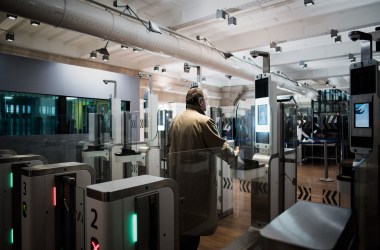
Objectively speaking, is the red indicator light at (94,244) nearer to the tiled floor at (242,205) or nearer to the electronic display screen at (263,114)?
the tiled floor at (242,205)

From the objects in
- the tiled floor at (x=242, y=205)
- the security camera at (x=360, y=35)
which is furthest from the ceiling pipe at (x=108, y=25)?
the security camera at (x=360, y=35)

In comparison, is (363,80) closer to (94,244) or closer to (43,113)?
(94,244)

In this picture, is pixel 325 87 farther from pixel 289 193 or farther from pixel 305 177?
pixel 289 193

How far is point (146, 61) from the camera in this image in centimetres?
851

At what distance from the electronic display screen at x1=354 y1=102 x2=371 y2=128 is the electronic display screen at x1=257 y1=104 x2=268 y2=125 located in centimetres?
100

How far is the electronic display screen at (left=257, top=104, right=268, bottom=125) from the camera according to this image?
364 cm

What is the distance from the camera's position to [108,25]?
11.9 ft

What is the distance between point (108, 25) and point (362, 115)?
3214 millimetres

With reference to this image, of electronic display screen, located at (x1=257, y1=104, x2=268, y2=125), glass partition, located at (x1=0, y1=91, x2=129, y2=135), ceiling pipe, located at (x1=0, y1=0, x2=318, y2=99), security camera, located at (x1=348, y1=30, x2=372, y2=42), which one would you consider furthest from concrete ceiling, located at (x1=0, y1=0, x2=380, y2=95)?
electronic display screen, located at (x1=257, y1=104, x2=268, y2=125)

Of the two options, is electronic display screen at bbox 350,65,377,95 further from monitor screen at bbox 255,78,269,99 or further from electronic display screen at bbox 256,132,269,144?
electronic display screen at bbox 256,132,269,144

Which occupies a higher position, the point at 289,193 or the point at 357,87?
the point at 357,87

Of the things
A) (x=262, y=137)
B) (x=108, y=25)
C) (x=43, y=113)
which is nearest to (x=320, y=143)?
(x=262, y=137)

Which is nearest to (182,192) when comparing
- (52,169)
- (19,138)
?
(52,169)

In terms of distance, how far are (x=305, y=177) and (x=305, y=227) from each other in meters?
6.99
